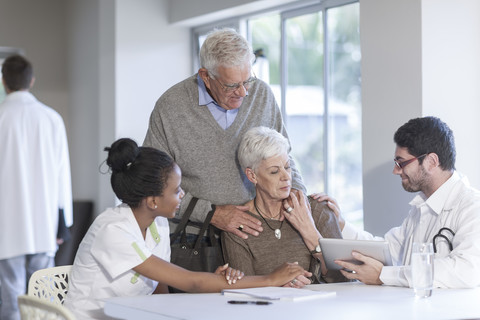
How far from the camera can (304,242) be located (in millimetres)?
2811

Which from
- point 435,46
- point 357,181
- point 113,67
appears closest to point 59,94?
point 113,67

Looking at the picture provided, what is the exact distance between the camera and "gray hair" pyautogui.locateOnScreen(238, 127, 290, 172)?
110 inches

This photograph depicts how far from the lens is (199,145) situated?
2.88m

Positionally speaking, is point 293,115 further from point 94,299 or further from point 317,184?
point 94,299

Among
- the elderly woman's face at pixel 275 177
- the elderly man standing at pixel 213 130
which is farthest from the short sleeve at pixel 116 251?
the elderly woman's face at pixel 275 177

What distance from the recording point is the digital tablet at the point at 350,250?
2.47 metres

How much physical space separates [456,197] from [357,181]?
77.1 inches

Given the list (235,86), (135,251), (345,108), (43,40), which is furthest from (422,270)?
(43,40)

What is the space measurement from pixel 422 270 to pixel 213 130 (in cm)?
105

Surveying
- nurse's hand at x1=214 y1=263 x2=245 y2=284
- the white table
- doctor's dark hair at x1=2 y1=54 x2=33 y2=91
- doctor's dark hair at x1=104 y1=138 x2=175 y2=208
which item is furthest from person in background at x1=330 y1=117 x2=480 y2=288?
doctor's dark hair at x1=2 y1=54 x2=33 y2=91

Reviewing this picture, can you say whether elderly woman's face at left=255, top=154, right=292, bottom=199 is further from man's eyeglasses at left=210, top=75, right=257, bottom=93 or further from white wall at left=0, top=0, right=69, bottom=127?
white wall at left=0, top=0, right=69, bottom=127

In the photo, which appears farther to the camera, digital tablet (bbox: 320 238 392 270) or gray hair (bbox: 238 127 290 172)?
gray hair (bbox: 238 127 290 172)

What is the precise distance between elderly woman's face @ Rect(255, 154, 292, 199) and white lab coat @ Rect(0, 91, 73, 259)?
1.88 meters

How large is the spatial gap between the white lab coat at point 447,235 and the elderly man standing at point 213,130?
486mm
